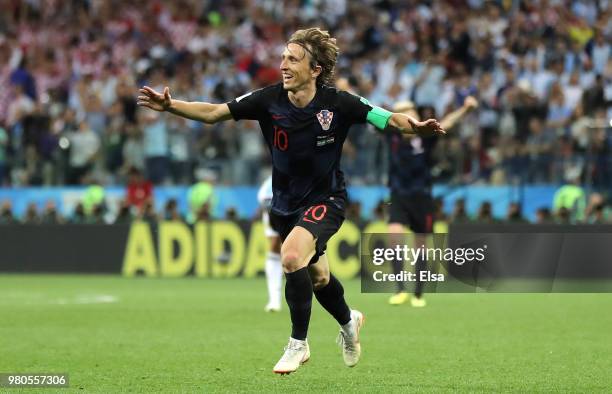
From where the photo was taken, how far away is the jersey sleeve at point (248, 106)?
8.64 m

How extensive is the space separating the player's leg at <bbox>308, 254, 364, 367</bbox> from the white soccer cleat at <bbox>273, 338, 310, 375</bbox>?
0.62 m

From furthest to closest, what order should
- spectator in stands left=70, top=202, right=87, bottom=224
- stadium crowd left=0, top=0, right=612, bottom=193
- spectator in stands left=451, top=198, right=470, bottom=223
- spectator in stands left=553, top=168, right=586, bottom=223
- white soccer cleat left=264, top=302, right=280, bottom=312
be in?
1. spectator in stands left=70, top=202, right=87, bottom=224
2. spectator in stands left=451, top=198, right=470, bottom=223
3. stadium crowd left=0, top=0, right=612, bottom=193
4. spectator in stands left=553, top=168, right=586, bottom=223
5. white soccer cleat left=264, top=302, right=280, bottom=312

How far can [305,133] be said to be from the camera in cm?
857

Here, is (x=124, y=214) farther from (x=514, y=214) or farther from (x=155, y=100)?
(x=155, y=100)

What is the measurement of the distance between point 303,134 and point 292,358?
1.56 metres

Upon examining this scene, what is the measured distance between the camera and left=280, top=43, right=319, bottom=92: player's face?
8.53 metres

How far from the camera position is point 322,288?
8898 mm

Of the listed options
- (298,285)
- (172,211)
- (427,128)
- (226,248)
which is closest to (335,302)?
(298,285)

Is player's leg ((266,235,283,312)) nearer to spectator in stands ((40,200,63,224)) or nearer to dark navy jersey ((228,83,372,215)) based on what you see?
dark navy jersey ((228,83,372,215))

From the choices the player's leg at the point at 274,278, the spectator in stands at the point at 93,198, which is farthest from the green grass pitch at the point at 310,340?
the spectator in stands at the point at 93,198

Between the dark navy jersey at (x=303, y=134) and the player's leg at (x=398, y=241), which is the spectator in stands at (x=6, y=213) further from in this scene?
the dark navy jersey at (x=303, y=134)

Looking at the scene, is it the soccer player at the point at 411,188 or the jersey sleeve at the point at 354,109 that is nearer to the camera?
the jersey sleeve at the point at 354,109

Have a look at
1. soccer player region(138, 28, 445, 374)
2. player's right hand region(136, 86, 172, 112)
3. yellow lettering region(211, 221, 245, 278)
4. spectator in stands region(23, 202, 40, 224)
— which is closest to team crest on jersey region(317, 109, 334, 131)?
soccer player region(138, 28, 445, 374)

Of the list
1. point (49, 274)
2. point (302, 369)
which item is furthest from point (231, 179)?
point (302, 369)
